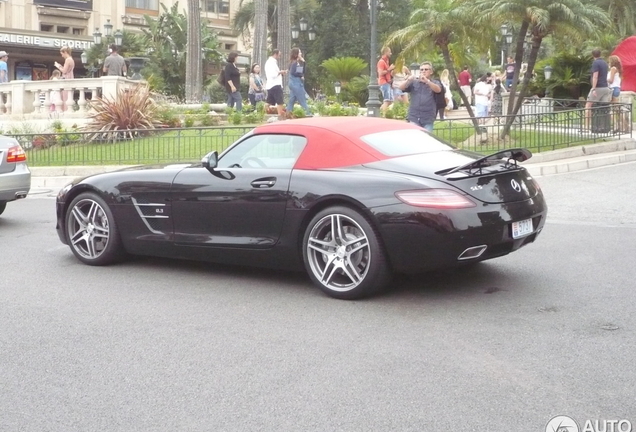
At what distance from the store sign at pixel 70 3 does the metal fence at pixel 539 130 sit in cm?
4996

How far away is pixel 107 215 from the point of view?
815cm

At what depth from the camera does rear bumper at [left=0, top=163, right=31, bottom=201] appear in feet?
37.4

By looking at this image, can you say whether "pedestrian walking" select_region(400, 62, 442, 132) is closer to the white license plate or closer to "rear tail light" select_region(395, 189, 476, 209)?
the white license plate

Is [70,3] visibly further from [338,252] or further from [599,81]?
[338,252]

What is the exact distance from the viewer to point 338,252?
671 centimetres

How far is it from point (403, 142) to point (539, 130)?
36.2 ft

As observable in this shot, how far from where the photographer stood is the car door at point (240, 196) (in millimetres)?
7125

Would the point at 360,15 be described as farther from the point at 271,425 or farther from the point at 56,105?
the point at 271,425

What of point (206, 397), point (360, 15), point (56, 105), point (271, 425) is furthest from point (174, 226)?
point (360, 15)

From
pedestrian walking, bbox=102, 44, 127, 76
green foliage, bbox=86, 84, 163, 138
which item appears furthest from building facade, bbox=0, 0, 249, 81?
green foliage, bbox=86, 84, 163, 138

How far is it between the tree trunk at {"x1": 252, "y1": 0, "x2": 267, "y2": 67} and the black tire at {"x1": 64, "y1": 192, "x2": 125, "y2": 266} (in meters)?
25.2

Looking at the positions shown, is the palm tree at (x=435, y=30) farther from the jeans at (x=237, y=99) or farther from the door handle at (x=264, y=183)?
the door handle at (x=264, y=183)

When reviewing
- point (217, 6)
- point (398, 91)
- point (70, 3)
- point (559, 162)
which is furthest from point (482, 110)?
point (217, 6)

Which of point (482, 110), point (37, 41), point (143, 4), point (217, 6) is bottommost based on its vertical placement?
point (482, 110)
